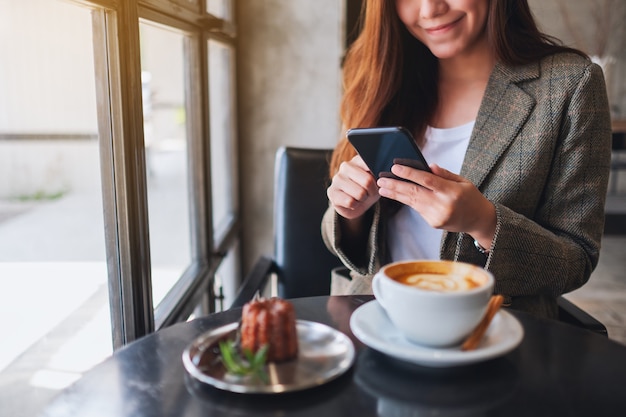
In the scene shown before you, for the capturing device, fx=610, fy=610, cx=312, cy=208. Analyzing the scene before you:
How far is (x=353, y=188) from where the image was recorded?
3.20 feet

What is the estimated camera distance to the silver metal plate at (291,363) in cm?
60

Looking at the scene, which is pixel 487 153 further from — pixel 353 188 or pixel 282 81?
pixel 282 81

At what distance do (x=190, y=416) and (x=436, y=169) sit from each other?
0.46 meters

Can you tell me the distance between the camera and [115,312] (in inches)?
41.4

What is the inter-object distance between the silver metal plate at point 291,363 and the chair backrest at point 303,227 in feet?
2.84

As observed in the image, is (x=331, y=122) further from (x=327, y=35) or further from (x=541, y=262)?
(x=541, y=262)

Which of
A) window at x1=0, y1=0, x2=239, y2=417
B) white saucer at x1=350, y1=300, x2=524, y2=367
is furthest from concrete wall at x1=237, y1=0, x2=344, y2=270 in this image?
white saucer at x1=350, y1=300, x2=524, y2=367

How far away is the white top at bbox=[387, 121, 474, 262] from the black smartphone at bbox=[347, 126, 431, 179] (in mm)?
366

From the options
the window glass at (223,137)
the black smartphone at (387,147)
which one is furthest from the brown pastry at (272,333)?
the window glass at (223,137)

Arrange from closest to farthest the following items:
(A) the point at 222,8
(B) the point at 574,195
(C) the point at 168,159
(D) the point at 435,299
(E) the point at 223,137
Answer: (D) the point at 435,299 → (B) the point at 574,195 → (C) the point at 168,159 → (A) the point at 222,8 → (E) the point at 223,137

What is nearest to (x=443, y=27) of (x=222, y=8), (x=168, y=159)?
(x=168, y=159)

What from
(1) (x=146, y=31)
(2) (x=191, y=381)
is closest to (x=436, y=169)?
(2) (x=191, y=381)

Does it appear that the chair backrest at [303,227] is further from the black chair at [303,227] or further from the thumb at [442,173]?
the thumb at [442,173]

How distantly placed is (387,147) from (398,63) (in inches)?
19.6
